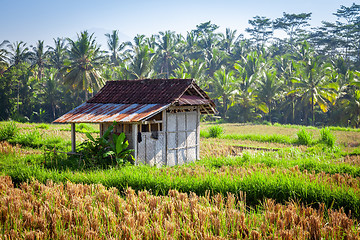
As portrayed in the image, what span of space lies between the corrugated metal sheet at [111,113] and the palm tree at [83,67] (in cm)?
1836

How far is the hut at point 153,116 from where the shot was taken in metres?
10.3

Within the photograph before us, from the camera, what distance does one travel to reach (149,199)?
534 centimetres

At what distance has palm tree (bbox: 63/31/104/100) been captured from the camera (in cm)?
2956

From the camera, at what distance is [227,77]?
1211 inches

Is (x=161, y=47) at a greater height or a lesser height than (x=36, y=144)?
greater

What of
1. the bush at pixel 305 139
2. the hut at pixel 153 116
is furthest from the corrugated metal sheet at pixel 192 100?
the bush at pixel 305 139

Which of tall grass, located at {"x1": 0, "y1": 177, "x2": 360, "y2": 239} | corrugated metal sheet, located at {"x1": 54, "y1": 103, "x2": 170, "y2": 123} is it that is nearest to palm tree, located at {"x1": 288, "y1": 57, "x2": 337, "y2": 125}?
corrugated metal sheet, located at {"x1": 54, "y1": 103, "x2": 170, "y2": 123}

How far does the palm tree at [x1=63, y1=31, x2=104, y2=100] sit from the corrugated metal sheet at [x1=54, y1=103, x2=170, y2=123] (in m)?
18.4

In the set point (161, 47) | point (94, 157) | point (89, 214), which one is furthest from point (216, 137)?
point (161, 47)

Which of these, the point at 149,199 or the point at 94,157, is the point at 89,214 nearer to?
the point at 149,199

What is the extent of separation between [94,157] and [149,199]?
4770mm

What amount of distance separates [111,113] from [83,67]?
2023cm

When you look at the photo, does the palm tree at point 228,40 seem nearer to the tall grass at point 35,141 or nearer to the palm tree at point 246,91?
the palm tree at point 246,91

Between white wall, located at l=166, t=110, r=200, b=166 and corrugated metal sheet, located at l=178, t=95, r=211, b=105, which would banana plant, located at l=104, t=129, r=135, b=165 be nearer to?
white wall, located at l=166, t=110, r=200, b=166
